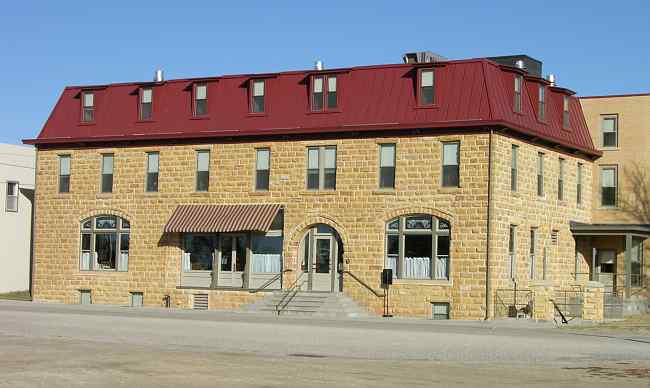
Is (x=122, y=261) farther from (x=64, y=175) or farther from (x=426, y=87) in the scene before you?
(x=426, y=87)

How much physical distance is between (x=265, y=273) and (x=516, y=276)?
948 centimetres

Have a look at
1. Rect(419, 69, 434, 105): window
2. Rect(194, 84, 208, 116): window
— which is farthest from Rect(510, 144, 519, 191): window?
Rect(194, 84, 208, 116): window

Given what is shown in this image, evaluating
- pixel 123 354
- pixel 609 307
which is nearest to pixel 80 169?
pixel 609 307

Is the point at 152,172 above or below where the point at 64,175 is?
above

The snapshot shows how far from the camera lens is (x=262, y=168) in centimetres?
4444

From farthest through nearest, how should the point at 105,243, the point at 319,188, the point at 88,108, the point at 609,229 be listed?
the point at 88,108 < the point at 105,243 < the point at 609,229 < the point at 319,188

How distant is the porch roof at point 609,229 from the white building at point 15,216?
89.2ft

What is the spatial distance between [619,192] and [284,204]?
14160mm

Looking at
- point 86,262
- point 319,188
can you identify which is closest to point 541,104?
point 319,188

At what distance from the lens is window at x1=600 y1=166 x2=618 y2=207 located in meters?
47.9

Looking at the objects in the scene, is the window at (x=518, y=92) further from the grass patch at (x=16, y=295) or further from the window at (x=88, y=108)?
the grass patch at (x=16, y=295)

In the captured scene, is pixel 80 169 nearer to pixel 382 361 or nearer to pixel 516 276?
pixel 516 276

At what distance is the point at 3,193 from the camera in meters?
56.5

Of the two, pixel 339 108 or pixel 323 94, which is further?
pixel 323 94
